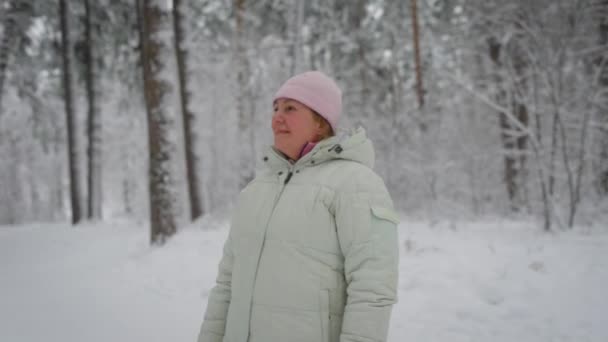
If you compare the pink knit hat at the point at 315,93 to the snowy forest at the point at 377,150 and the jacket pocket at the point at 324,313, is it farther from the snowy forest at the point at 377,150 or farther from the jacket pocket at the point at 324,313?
the jacket pocket at the point at 324,313

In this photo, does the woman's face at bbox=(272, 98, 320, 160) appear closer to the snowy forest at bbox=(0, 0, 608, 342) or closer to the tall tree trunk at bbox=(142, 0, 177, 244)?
the snowy forest at bbox=(0, 0, 608, 342)

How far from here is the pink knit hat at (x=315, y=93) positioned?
5.33 ft

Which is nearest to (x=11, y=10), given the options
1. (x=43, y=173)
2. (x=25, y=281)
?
(x=25, y=281)

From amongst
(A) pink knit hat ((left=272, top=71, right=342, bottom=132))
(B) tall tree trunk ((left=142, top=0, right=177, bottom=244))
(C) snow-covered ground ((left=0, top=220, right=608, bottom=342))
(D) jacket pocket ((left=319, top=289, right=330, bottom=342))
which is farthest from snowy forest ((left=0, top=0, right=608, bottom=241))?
(D) jacket pocket ((left=319, top=289, right=330, bottom=342))

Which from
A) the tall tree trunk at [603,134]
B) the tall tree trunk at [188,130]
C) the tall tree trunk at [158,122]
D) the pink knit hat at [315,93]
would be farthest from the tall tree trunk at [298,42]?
the pink knit hat at [315,93]

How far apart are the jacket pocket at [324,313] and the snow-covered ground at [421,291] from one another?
2.07 metres

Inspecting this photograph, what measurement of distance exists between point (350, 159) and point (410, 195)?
34.6 ft

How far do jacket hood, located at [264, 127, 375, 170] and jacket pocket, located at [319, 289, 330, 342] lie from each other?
542mm

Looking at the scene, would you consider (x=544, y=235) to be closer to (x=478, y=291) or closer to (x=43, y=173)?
(x=478, y=291)

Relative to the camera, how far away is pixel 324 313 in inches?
56.3

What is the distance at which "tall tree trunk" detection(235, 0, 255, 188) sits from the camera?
13.2m

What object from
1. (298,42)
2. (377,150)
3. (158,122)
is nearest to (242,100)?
(298,42)

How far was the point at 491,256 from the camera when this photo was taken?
4.92 meters

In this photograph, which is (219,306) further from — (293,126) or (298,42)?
(298,42)
